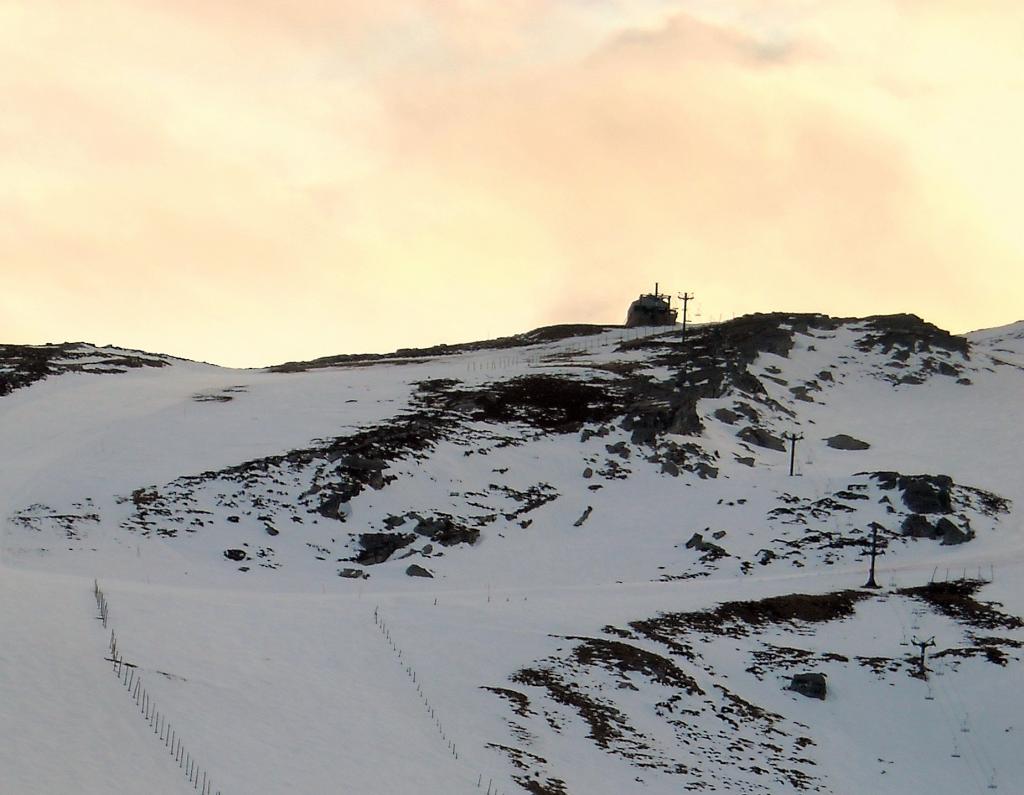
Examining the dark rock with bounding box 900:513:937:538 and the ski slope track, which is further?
the dark rock with bounding box 900:513:937:538

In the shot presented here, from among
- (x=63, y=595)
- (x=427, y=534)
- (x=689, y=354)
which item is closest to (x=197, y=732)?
(x=63, y=595)

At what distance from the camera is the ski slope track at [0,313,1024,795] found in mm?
26703

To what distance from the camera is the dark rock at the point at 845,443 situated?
74.9 meters

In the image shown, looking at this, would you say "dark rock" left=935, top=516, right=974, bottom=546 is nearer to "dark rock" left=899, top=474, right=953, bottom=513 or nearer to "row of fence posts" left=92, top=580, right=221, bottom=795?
"dark rock" left=899, top=474, right=953, bottom=513

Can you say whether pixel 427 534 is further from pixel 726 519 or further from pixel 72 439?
pixel 72 439

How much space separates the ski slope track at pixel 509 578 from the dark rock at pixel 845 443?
3.30ft

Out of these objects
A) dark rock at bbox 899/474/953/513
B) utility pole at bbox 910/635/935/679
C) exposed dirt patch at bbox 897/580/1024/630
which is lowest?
utility pole at bbox 910/635/935/679

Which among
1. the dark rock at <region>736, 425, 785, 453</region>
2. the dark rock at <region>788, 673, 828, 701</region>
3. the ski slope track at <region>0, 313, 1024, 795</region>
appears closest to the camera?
the ski slope track at <region>0, 313, 1024, 795</region>

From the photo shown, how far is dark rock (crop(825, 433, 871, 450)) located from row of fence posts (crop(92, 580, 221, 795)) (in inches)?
2238

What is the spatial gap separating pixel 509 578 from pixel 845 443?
3450 cm

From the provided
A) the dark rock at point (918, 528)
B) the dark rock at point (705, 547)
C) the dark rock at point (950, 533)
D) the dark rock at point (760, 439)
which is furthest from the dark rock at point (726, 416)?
the dark rock at point (705, 547)

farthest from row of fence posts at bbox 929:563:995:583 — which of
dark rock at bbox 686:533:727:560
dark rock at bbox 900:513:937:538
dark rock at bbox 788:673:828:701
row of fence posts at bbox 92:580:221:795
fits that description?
row of fence posts at bbox 92:580:221:795

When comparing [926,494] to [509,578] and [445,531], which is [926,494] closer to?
[509,578]

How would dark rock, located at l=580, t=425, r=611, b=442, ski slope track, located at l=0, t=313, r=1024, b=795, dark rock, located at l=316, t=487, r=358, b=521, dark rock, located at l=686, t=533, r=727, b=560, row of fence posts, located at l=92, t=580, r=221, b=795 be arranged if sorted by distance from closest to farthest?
row of fence posts, located at l=92, t=580, r=221, b=795
ski slope track, located at l=0, t=313, r=1024, b=795
dark rock, located at l=686, t=533, r=727, b=560
dark rock, located at l=316, t=487, r=358, b=521
dark rock, located at l=580, t=425, r=611, b=442
